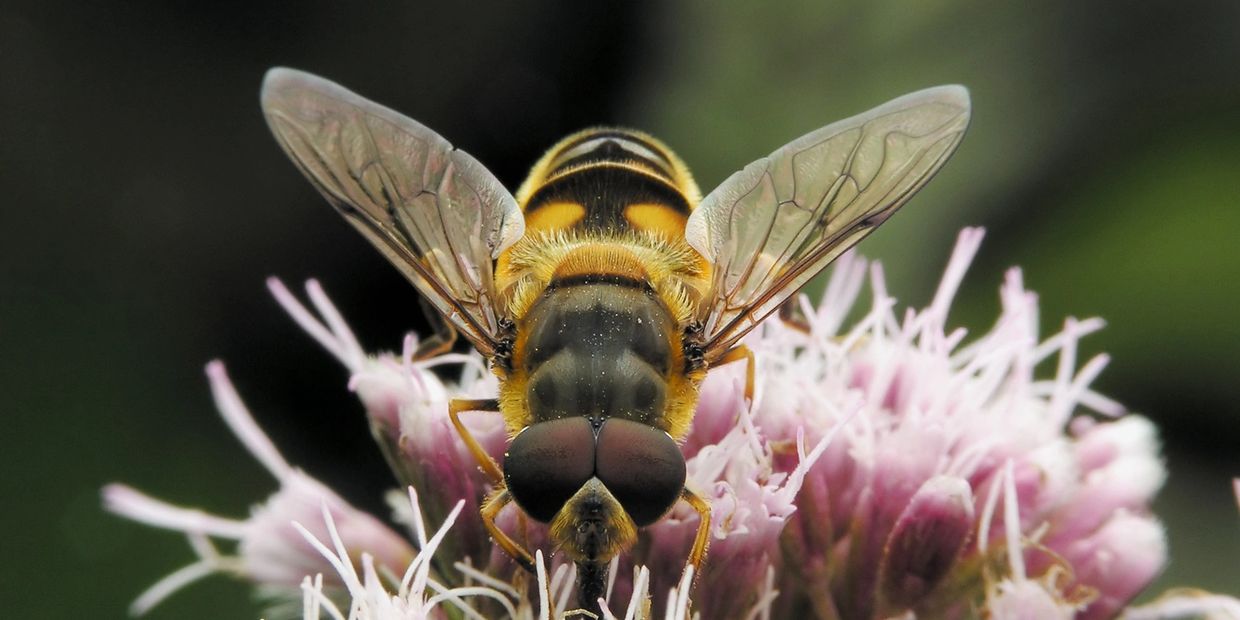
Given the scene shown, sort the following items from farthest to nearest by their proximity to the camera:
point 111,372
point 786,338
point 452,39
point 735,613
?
point 452,39, point 111,372, point 786,338, point 735,613

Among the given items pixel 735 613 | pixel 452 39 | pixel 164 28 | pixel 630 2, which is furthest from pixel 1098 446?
pixel 164 28

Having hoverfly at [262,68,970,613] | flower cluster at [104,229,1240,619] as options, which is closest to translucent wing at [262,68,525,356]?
hoverfly at [262,68,970,613]

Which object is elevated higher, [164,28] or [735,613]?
[164,28]

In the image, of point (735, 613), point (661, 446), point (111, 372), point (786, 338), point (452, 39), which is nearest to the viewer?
point (661, 446)

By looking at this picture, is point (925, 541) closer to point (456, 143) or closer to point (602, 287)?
point (602, 287)

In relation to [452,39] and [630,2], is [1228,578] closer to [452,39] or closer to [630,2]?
[630,2]

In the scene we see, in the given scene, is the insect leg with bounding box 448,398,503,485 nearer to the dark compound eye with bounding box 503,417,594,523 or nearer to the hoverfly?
the hoverfly

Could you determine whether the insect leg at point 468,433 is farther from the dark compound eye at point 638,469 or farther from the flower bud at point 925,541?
the flower bud at point 925,541
